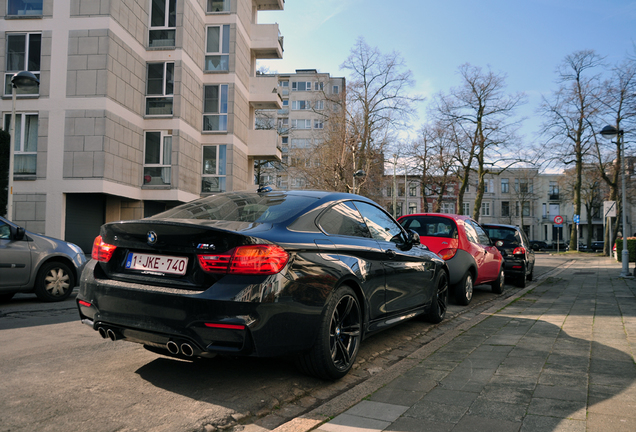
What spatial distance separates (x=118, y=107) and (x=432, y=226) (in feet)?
52.1

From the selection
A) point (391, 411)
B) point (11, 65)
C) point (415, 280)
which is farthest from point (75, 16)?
point (391, 411)

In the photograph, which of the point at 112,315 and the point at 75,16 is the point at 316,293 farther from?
the point at 75,16

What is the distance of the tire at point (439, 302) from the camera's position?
6774 mm

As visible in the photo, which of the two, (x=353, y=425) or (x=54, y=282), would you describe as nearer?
(x=353, y=425)

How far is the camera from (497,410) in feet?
11.5

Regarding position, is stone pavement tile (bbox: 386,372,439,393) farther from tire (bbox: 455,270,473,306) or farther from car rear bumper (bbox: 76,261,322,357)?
tire (bbox: 455,270,473,306)

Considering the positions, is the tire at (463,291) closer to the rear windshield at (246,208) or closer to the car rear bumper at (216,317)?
the rear windshield at (246,208)

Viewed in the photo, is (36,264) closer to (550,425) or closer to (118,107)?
(550,425)

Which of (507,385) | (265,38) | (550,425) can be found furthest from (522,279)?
(265,38)

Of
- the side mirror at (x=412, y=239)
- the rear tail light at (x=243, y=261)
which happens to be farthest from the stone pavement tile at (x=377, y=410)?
the side mirror at (x=412, y=239)

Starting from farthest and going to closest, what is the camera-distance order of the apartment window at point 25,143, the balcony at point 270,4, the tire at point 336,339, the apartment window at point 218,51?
1. the balcony at point 270,4
2. the apartment window at point 218,51
3. the apartment window at point 25,143
4. the tire at point 336,339

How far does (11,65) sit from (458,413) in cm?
2251

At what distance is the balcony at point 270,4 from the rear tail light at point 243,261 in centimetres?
3283

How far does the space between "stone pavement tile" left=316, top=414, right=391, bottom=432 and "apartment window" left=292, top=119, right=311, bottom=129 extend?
75.9 m
